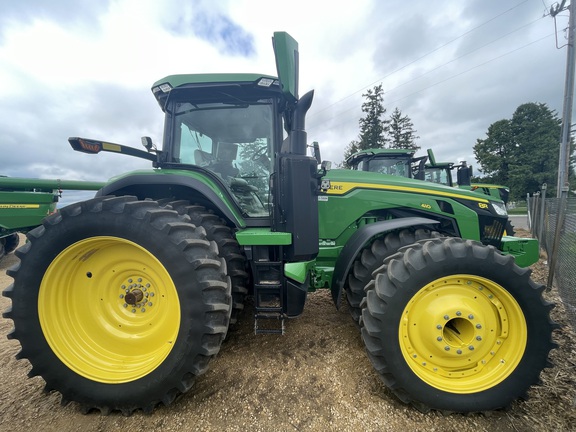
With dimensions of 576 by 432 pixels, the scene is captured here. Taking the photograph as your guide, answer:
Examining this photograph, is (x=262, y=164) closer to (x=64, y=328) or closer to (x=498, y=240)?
(x=64, y=328)

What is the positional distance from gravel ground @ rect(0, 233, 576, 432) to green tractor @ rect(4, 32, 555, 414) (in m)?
0.11

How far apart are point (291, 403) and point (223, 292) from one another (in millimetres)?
903

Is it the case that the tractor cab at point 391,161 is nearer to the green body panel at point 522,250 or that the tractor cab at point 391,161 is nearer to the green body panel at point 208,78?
the green body panel at point 522,250

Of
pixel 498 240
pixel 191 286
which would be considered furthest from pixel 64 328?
pixel 498 240

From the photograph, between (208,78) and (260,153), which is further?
(260,153)

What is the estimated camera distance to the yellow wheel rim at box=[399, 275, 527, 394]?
1792 mm

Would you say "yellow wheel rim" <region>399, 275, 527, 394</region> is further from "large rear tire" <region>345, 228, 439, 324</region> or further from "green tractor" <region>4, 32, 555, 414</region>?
"large rear tire" <region>345, 228, 439, 324</region>

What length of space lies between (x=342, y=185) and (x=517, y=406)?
6.96 feet

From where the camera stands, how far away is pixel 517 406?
70.1 inches

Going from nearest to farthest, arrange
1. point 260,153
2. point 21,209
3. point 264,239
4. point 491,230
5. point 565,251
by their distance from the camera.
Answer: point 264,239, point 260,153, point 491,230, point 565,251, point 21,209

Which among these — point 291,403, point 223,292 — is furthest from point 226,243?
point 291,403

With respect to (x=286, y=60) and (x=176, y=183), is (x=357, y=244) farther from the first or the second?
(x=176, y=183)

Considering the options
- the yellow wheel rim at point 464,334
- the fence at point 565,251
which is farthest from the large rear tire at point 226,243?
the fence at point 565,251

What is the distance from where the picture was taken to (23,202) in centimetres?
616
